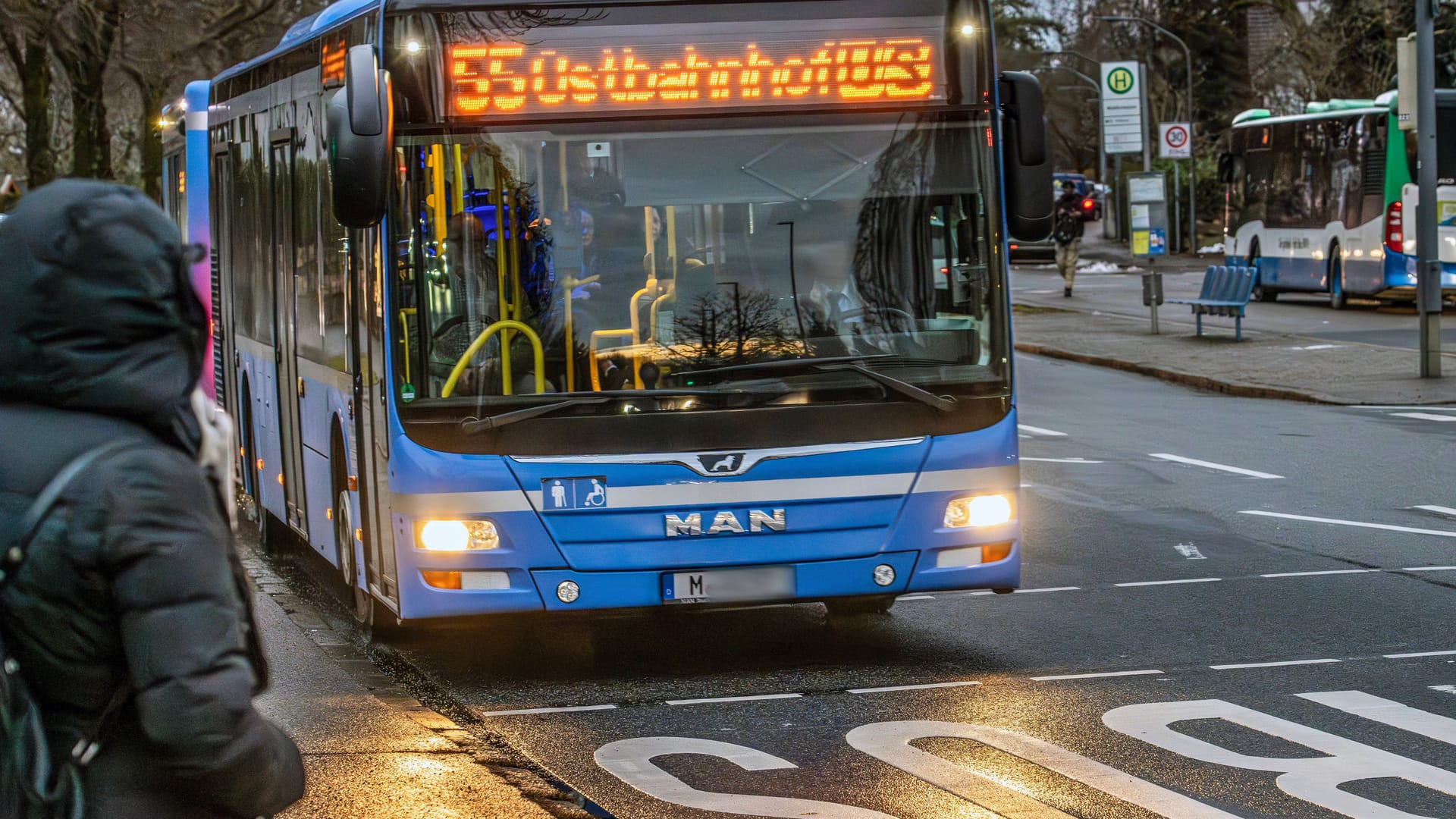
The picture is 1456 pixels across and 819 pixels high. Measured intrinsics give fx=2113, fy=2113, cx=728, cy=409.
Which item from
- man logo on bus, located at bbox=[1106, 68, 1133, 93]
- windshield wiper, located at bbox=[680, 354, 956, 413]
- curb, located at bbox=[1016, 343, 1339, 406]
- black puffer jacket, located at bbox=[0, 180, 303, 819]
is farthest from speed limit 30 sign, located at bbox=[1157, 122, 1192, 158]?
black puffer jacket, located at bbox=[0, 180, 303, 819]

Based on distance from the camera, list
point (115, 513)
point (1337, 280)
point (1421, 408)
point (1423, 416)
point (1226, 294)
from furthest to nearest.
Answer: point (1337, 280) < point (1226, 294) < point (1421, 408) < point (1423, 416) < point (115, 513)

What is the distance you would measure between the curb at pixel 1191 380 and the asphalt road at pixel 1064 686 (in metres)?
8.62

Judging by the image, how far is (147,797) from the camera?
9.18 feet

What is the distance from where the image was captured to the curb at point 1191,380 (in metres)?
22.2

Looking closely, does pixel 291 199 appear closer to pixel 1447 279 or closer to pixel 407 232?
pixel 407 232

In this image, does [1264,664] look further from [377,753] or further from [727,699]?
[377,753]

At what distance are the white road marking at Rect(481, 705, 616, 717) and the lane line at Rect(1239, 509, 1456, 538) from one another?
248 inches

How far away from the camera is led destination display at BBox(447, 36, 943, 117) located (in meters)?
8.16

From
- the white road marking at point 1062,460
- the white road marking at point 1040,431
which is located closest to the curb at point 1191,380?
the white road marking at point 1040,431

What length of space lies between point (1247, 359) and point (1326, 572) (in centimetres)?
1588

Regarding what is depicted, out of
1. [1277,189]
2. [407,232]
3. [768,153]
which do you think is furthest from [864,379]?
[1277,189]

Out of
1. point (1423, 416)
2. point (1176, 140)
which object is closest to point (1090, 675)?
point (1423, 416)

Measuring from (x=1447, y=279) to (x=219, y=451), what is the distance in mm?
32496

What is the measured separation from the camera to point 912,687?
26.6 ft
